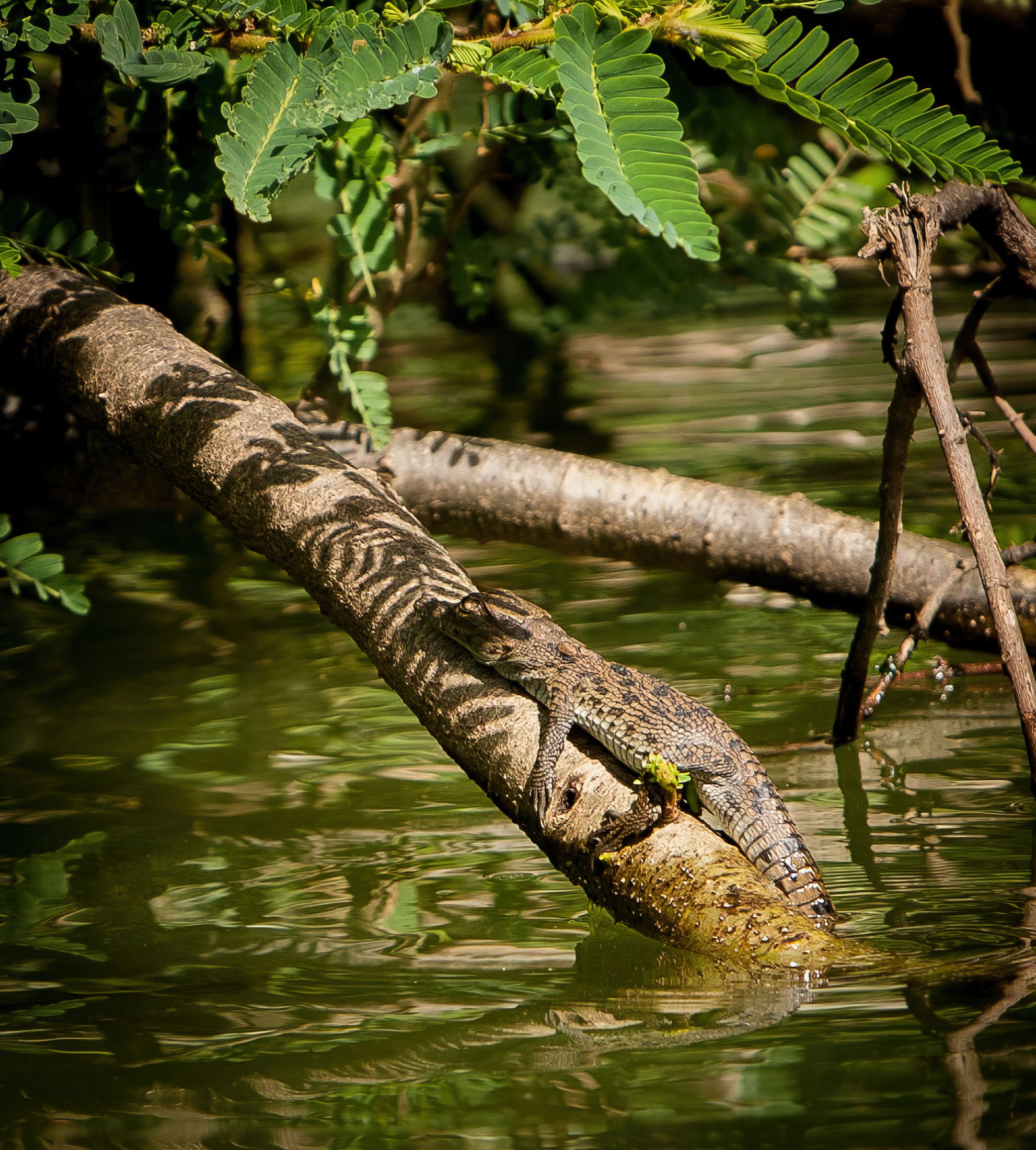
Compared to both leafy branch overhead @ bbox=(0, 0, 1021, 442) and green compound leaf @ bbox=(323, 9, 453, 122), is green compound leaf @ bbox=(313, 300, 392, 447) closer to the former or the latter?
leafy branch overhead @ bbox=(0, 0, 1021, 442)

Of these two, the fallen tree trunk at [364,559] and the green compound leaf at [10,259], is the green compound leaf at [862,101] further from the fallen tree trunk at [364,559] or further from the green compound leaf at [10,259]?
the green compound leaf at [10,259]

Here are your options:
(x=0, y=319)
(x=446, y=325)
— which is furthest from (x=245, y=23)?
(x=446, y=325)

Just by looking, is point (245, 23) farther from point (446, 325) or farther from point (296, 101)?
point (446, 325)

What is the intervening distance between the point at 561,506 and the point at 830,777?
1.59 m

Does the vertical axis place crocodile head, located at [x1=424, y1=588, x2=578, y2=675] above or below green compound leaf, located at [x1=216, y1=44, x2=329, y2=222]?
below

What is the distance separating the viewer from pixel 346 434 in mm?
4660

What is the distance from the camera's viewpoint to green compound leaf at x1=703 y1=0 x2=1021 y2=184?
2271mm

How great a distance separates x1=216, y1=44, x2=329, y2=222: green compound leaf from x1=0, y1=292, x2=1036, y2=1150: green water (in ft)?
4.82

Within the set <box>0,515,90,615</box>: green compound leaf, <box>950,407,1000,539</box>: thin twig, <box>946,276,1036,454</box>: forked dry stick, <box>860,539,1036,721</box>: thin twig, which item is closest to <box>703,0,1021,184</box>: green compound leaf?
<box>950,407,1000,539</box>: thin twig

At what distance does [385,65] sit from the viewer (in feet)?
7.88

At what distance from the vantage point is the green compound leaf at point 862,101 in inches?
89.4

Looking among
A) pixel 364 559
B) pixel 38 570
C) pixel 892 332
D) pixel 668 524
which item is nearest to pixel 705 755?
pixel 364 559

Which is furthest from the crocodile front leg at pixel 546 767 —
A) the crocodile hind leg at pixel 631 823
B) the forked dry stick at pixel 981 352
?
the forked dry stick at pixel 981 352

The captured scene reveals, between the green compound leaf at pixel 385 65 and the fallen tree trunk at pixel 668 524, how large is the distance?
7.15ft
